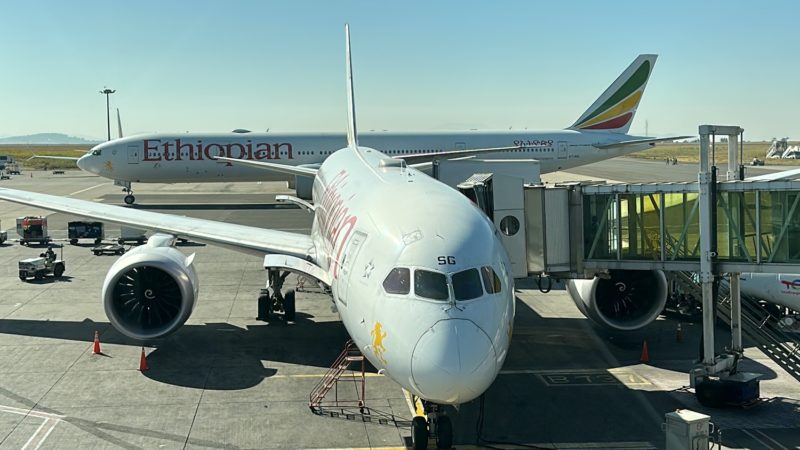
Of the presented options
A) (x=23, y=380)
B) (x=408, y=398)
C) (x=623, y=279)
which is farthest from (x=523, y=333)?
(x=23, y=380)

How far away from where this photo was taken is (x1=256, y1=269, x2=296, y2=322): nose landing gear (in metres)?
20.5

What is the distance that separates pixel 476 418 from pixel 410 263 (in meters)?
4.51

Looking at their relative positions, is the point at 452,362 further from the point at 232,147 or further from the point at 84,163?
the point at 84,163

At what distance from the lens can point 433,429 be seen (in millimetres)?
11258

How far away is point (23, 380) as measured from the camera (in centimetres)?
1534

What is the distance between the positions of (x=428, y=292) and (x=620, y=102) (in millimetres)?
45486

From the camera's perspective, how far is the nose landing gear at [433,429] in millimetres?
11016

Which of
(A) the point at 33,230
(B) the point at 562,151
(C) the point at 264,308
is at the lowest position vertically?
(C) the point at 264,308

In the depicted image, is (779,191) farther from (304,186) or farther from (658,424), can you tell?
(304,186)

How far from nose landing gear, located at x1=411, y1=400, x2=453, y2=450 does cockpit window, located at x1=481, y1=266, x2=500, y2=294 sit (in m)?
2.16

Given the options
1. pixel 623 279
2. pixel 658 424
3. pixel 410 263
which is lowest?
pixel 658 424

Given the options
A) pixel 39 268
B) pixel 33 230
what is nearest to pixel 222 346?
pixel 39 268

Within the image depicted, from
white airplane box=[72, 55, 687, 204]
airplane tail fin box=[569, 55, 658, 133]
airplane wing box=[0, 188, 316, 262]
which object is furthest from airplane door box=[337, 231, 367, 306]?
airplane tail fin box=[569, 55, 658, 133]

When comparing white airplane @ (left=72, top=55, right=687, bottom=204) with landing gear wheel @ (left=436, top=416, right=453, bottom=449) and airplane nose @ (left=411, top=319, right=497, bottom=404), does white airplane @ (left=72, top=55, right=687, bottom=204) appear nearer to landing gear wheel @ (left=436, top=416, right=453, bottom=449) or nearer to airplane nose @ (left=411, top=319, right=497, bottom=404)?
landing gear wheel @ (left=436, top=416, right=453, bottom=449)
